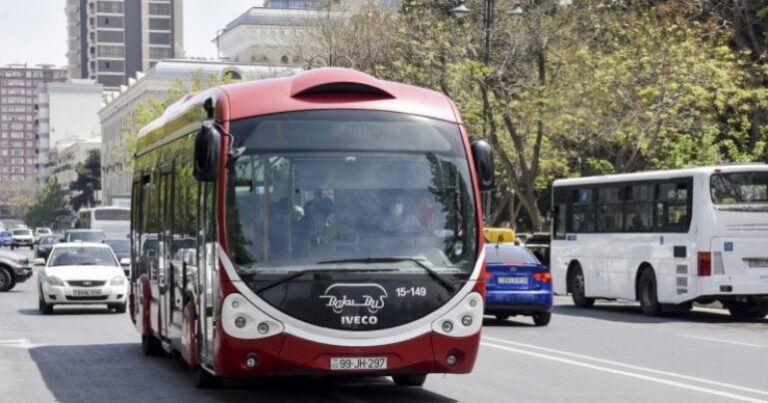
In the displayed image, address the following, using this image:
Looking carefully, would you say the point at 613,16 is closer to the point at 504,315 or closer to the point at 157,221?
the point at 504,315

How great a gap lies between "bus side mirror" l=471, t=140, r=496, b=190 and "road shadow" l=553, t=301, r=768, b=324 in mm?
15242

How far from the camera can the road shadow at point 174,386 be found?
13992mm

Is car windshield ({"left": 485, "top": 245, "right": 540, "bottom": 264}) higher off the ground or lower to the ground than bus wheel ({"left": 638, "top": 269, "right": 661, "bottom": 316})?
higher

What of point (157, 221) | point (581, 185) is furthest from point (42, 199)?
point (157, 221)

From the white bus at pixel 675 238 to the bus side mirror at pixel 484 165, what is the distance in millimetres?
14632

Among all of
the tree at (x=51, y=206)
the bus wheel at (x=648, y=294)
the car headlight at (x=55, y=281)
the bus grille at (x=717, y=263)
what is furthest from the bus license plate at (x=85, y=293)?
the tree at (x=51, y=206)

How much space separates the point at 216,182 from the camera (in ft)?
42.3

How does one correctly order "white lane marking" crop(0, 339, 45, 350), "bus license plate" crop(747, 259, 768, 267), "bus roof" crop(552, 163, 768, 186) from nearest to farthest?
"white lane marking" crop(0, 339, 45, 350) → "bus roof" crop(552, 163, 768, 186) → "bus license plate" crop(747, 259, 768, 267)

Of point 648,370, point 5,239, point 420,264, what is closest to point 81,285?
point 648,370

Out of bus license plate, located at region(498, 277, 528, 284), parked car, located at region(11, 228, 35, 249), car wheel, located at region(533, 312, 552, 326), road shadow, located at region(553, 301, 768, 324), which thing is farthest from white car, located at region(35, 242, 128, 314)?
parked car, located at region(11, 228, 35, 249)

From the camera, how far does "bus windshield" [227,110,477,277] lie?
41.6ft

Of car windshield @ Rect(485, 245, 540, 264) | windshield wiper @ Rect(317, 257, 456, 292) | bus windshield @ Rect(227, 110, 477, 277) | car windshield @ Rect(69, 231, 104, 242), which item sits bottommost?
car windshield @ Rect(69, 231, 104, 242)

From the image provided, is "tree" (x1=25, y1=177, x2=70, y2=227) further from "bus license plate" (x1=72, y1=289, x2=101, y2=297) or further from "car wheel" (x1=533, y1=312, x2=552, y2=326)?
"car wheel" (x1=533, y1=312, x2=552, y2=326)

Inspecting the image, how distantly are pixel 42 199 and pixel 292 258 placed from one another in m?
177
